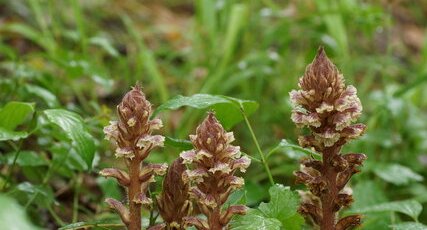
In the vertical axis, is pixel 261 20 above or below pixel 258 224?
above

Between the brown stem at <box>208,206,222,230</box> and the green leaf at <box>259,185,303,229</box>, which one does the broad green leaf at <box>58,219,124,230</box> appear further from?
the green leaf at <box>259,185,303,229</box>

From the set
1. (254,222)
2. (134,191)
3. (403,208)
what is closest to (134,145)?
(134,191)

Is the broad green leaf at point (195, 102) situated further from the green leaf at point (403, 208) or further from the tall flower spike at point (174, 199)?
the green leaf at point (403, 208)

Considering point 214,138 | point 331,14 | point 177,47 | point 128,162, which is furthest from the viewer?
point 177,47

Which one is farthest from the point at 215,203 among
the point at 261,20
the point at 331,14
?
the point at 261,20

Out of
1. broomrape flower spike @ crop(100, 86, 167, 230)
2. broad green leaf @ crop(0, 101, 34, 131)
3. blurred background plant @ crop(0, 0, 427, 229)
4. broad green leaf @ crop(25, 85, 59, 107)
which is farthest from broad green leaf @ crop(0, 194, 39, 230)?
broad green leaf @ crop(25, 85, 59, 107)

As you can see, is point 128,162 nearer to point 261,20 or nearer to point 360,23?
point 360,23

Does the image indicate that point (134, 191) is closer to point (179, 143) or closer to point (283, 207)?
point (179, 143)

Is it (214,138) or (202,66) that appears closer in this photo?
(214,138)
